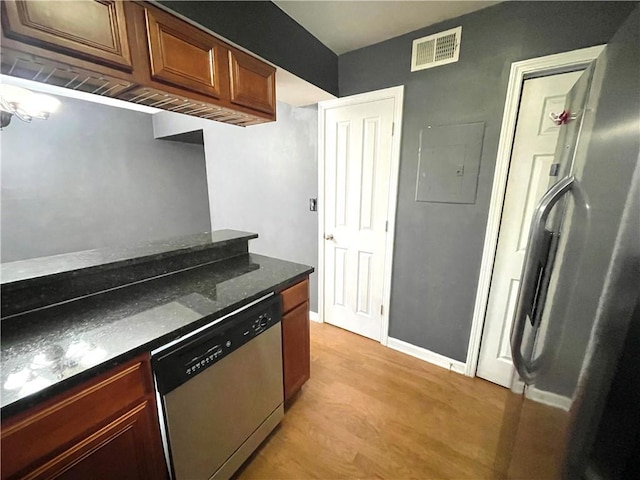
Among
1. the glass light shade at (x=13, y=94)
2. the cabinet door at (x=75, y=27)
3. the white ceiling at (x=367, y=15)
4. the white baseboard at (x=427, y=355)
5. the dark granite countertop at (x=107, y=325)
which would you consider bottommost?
the white baseboard at (x=427, y=355)

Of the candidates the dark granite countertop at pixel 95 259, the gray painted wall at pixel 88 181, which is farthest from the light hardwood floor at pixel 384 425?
the gray painted wall at pixel 88 181

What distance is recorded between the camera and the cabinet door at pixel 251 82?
1400mm

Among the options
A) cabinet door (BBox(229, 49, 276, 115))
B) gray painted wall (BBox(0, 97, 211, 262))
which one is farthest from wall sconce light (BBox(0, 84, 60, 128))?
cabinet door (BBox(229, 49, 276, 115))

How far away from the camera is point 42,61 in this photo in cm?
91

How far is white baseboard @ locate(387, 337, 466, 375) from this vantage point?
2.00 meters

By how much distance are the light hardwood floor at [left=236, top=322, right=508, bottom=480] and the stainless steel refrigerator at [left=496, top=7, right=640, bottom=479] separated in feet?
2.42

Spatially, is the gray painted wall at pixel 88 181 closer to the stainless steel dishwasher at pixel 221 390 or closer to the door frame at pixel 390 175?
the door frame at pixel 390 175

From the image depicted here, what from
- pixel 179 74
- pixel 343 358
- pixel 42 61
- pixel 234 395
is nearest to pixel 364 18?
pixel 179 74

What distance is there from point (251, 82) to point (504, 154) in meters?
1.56

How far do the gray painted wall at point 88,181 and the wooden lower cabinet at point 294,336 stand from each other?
11.3 ft

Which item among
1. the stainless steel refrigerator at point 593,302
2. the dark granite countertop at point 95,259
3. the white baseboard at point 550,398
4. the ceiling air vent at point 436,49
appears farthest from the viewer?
the ceiling air vent at point 436,49

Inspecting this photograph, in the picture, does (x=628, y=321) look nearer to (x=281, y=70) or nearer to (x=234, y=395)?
(x=234, y=395)

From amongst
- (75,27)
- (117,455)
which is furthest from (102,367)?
(75,27)

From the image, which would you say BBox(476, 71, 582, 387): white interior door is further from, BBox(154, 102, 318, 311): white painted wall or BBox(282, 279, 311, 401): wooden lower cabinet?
BBox(154, 102, 318, 311): white painted wall
